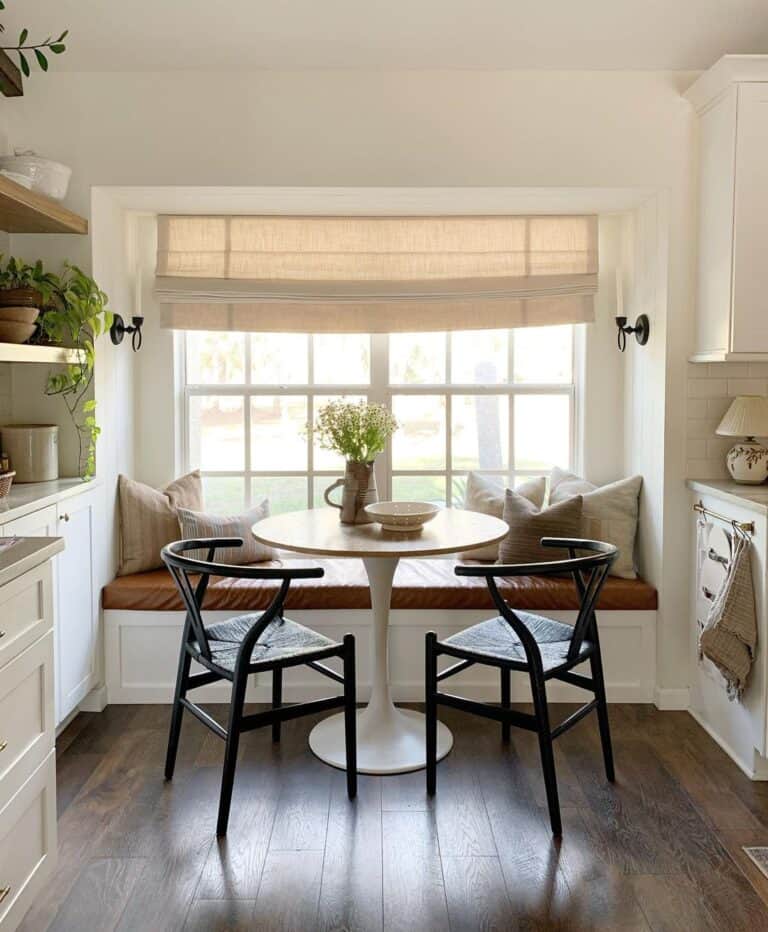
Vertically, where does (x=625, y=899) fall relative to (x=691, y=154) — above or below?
below

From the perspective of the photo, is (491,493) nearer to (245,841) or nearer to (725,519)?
(725,519)

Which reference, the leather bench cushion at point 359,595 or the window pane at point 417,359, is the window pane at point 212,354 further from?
the leather bench cushion at point 359,595

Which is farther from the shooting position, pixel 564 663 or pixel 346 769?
pixel 346 769

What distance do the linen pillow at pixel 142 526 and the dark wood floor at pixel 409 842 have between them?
77 centimetres

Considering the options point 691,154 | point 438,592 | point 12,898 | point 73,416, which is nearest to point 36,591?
point 12,898

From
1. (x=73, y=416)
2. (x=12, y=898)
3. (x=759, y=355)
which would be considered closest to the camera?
(x=12, y=898)

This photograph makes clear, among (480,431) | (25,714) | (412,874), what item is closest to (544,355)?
(480,431)

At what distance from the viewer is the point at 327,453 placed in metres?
4.30

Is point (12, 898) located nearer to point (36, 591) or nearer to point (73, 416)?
point (36, 591)

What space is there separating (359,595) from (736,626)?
4.79 feet

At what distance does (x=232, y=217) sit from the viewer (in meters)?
4.01

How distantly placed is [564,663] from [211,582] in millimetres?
1615

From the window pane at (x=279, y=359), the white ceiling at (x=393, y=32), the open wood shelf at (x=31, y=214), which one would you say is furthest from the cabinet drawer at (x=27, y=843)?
the white ceiling at (x=393, y=32)

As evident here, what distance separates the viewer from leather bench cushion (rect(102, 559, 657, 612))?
11.7ft
